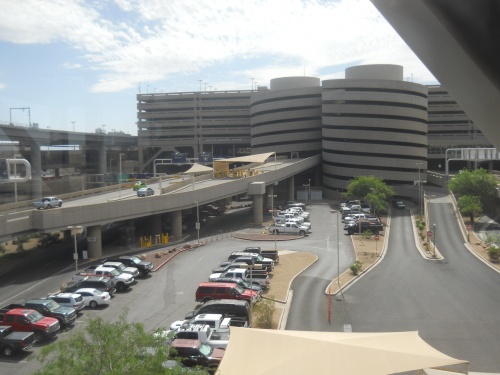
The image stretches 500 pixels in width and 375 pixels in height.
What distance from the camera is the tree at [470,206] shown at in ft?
118

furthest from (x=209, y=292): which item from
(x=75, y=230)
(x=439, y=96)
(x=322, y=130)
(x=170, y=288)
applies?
(x=439, y=96)

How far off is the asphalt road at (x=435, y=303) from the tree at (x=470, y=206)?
7.35m

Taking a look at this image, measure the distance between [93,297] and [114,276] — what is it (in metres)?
2.92

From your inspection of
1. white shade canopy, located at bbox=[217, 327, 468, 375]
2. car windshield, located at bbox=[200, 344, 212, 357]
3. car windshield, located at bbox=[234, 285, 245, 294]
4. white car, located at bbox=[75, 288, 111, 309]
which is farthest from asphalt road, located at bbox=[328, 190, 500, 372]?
white car, located at bbox=[75, 288, 111, 309]

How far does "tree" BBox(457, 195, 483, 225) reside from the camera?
118 feet

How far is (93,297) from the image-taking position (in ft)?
64.2

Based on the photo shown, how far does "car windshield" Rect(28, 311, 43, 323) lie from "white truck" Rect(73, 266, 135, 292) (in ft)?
16.6

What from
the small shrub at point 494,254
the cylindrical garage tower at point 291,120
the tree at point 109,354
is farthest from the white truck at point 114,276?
the cylindrical garage tower at point 291,120

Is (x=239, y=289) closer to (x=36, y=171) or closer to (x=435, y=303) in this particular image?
(x=435, y=303)

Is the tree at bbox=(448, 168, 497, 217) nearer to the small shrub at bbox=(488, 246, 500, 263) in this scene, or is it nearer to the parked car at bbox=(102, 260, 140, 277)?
the small shrub at bbox=(488, 246, 500, 263)

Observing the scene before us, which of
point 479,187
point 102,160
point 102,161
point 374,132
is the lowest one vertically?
point 479,187

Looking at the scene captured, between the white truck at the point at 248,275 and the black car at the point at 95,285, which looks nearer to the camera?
the black car at the point at 95,285

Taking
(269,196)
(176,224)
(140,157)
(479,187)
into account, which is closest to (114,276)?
(176,224)

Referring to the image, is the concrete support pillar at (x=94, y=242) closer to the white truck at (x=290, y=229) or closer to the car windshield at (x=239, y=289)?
the car windshield at (x=239, y=289)
